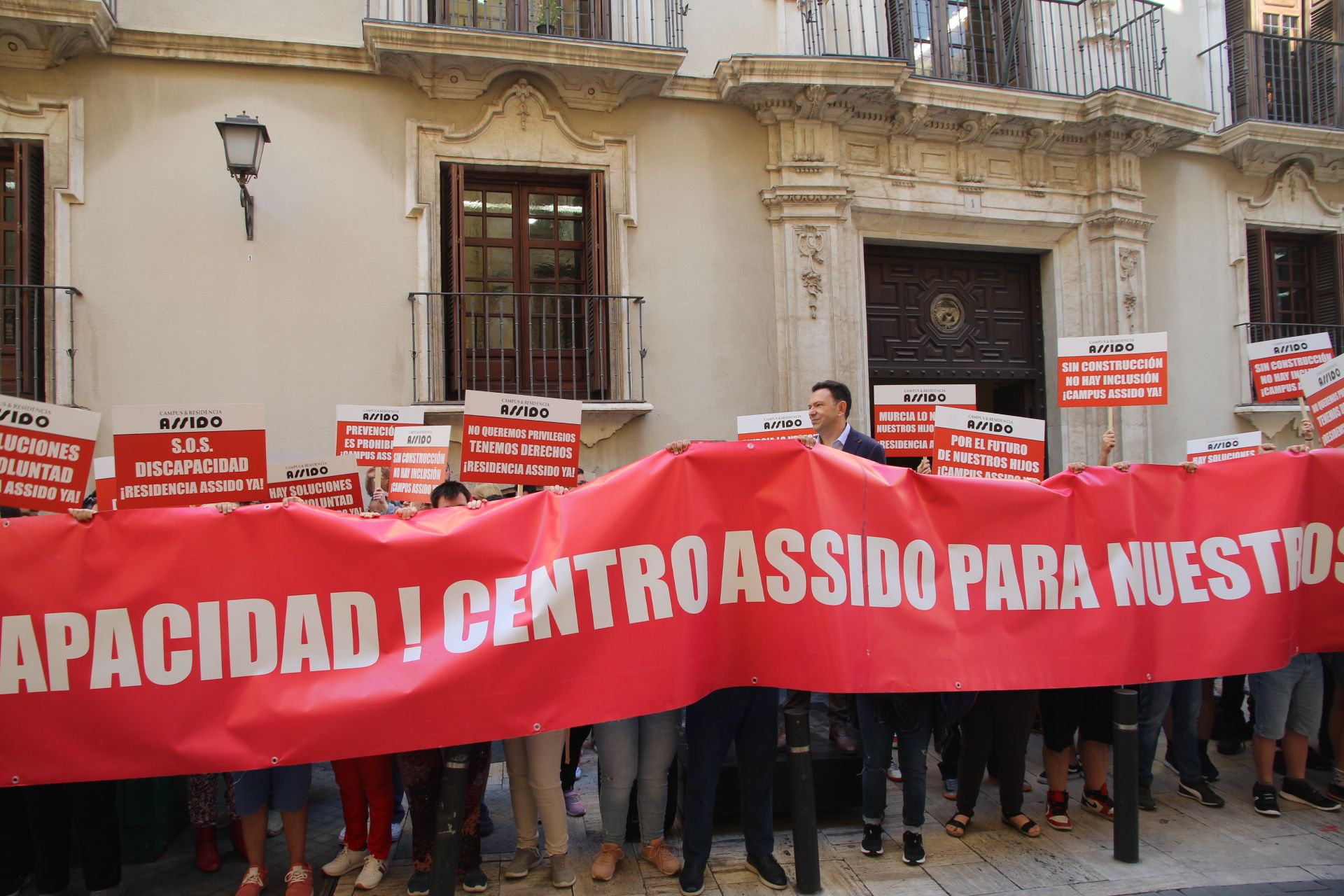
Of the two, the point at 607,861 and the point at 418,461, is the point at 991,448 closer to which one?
the point at 607,861

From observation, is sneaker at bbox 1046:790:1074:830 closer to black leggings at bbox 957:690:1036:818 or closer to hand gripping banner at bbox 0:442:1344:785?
black leggings at bbox 957:690:1036:818

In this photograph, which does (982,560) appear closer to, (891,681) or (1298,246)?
(891,681)

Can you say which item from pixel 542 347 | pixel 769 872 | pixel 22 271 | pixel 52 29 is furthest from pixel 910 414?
pixel 52 29

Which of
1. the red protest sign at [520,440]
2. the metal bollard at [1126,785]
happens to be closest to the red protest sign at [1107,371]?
the metal bollard at [1126,785]

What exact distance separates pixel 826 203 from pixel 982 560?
6.07m

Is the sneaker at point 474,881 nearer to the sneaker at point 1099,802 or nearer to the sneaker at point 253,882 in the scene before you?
the sneaker at point 253,882

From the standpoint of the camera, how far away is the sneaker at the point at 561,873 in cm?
425

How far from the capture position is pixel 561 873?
14.0 ft

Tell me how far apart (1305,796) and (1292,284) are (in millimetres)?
9019

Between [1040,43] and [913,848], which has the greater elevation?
[1040,43]

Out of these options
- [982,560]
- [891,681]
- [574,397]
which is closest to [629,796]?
[891,681]

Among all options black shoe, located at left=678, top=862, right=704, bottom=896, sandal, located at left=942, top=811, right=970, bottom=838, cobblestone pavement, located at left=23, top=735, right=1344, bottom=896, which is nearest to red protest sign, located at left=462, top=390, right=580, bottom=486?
cobblestone pavement, located at left=23, top=735, right=1344, bottom=896

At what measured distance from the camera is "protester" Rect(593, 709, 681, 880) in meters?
4.39

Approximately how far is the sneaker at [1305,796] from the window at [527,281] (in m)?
6.32
